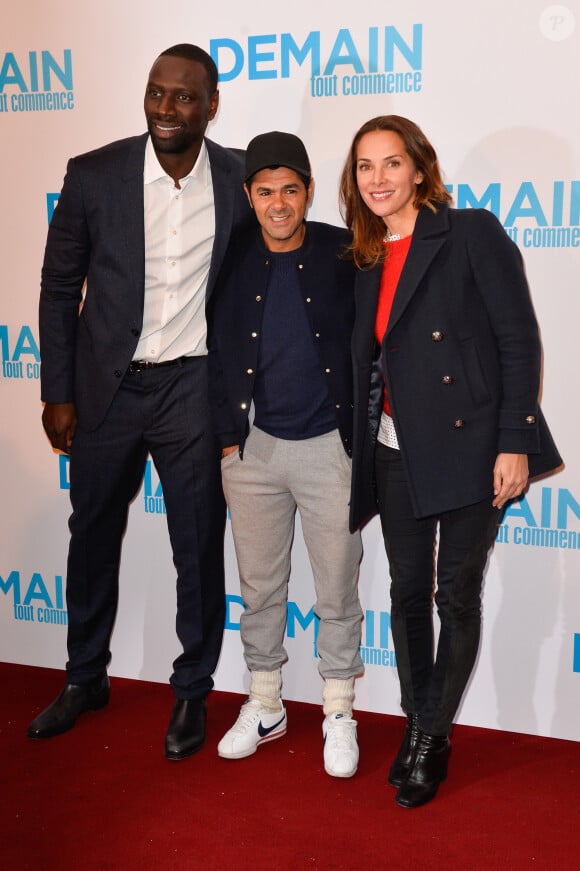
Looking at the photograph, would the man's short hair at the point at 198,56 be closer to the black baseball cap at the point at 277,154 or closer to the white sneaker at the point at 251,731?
the black baseball cap at the point at 277,154

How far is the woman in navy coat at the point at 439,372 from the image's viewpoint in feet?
7.75

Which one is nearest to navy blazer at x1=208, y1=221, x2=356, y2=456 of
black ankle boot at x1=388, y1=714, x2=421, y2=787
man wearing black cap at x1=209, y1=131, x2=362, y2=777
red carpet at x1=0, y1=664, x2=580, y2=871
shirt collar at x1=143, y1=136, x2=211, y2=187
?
man wearing black cap at x1=209, y1=131, x2=362, y2=777

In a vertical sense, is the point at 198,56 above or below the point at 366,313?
above

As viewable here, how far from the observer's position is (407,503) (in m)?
2.56

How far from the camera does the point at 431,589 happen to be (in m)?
2.66

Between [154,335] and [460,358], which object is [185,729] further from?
[460,358]

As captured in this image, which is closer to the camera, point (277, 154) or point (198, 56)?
point (277, 154)

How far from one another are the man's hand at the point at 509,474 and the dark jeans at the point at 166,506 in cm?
89

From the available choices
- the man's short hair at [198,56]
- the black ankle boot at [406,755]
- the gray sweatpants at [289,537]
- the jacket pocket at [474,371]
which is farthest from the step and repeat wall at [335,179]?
the jacket pocket at [474,371]

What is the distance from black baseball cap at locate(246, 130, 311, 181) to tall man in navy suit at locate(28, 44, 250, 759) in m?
0.26

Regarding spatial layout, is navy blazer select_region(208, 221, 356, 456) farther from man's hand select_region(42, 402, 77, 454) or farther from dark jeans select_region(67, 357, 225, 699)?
man's hand select_region(42, 402, 77, 454)

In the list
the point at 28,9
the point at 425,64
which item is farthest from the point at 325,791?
the point at 28,9

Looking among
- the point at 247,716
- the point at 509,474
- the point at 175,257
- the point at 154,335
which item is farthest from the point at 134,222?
the point at 247,716

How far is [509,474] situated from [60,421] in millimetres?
1372
